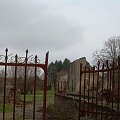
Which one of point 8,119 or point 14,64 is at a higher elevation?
point 14,64


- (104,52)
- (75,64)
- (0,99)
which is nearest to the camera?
(0,99)

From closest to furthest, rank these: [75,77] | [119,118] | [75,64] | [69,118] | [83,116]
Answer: [119,118]
[83,116]
[69,118]
[75,77]
[75,64]

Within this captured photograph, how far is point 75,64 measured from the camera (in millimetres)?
48969

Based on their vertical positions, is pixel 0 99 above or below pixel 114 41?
below

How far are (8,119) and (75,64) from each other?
3309 centimetres

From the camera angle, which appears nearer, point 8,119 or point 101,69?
point 101,69

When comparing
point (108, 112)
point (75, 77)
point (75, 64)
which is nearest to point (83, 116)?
point (108, 112)

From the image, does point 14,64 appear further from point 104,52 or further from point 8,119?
point 104,52

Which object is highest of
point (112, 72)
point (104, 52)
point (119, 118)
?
point (104, 52)

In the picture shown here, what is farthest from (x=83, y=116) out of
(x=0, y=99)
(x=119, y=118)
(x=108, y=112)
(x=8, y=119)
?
(x=0, y=99)

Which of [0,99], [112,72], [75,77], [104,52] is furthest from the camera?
[104,52]

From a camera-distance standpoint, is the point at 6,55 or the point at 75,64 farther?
the point at 75,64

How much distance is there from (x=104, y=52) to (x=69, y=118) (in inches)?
1540

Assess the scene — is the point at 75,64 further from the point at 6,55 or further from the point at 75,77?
the point at 6,55
